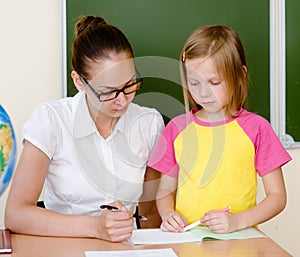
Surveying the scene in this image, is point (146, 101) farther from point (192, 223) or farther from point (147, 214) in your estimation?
point (192, 223)

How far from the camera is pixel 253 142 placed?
6.00 ft

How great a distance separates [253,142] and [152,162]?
0.33 m

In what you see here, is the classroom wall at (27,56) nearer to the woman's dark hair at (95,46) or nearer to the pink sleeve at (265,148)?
the woman's dark hair at (95,46)

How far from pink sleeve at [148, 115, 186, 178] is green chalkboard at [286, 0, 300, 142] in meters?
0.90

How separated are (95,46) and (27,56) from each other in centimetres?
70

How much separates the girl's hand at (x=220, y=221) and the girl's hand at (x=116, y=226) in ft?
0.72

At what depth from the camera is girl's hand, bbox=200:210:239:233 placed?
5.38 feet

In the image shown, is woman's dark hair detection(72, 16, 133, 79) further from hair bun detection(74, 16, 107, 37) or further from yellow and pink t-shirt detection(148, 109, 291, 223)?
yellow and pink t-shirt detection(148, 109, 291, 223)

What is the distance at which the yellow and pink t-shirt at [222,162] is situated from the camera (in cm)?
181

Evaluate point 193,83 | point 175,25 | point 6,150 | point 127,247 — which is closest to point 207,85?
point 193,83

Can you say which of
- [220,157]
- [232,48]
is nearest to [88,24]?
[232,48]

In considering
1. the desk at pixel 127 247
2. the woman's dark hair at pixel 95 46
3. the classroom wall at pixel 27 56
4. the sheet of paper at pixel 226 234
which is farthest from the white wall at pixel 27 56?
the sheet of paper at pixel 226 234

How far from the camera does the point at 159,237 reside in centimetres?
163

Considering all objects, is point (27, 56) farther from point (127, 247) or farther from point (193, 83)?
point (127, 247)
